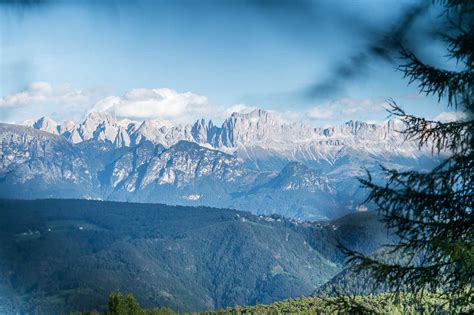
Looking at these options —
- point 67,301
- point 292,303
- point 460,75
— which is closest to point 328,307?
point 460,75

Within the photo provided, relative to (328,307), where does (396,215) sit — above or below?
above

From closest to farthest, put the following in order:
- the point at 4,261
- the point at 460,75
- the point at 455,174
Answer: the point at 460,75 → the point at 455,174 → the point at 4,261

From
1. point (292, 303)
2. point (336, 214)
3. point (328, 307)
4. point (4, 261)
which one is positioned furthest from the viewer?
point (292, 303)

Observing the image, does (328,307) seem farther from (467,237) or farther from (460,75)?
(460,75)

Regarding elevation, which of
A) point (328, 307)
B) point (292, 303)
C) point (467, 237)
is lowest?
point (292, 303)

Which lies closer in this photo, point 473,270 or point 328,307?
point 473,270

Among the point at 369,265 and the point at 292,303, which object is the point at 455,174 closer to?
the point at 369,265

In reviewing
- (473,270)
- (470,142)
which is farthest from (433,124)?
(473,270)
